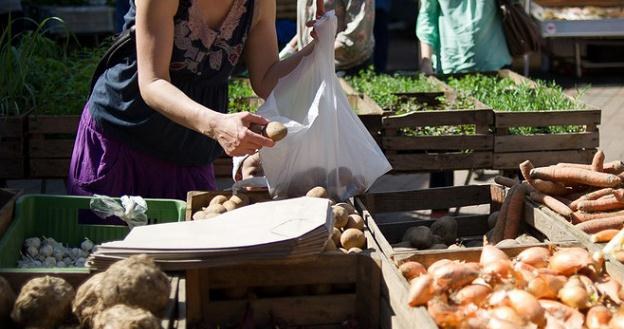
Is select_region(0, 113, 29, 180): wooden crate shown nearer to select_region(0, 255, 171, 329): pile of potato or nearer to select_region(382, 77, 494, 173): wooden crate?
select_region(382, 77, 494, 173): wooden crate

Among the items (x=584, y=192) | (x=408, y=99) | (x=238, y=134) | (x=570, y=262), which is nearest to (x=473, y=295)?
(x=570, y=262)

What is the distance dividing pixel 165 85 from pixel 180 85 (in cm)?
33

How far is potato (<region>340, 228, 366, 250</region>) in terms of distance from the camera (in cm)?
273

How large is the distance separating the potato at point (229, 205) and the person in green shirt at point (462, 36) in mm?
3645

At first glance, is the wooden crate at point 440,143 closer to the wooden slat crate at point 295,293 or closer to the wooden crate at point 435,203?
the wooden crate at point 435,203

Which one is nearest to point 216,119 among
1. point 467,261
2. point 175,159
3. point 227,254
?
point 227,254

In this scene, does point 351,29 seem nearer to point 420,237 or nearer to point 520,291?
point 420,237

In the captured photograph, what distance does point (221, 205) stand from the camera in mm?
2969

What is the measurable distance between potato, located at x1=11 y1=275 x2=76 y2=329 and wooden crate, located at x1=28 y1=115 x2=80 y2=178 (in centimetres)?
267

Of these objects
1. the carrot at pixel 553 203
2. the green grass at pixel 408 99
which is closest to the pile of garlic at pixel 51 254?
the carrot at pixel 553 203

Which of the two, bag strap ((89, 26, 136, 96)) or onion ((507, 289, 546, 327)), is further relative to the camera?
bag strap ((89, 26, 136, 96))

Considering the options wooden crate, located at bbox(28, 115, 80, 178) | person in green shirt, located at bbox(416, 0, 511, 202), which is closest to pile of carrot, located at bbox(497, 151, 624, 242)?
wooden crate, located at bbox(28, 115, 80, 178)

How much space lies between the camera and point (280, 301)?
8.52 ft

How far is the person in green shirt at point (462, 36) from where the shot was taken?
6.27 meters
